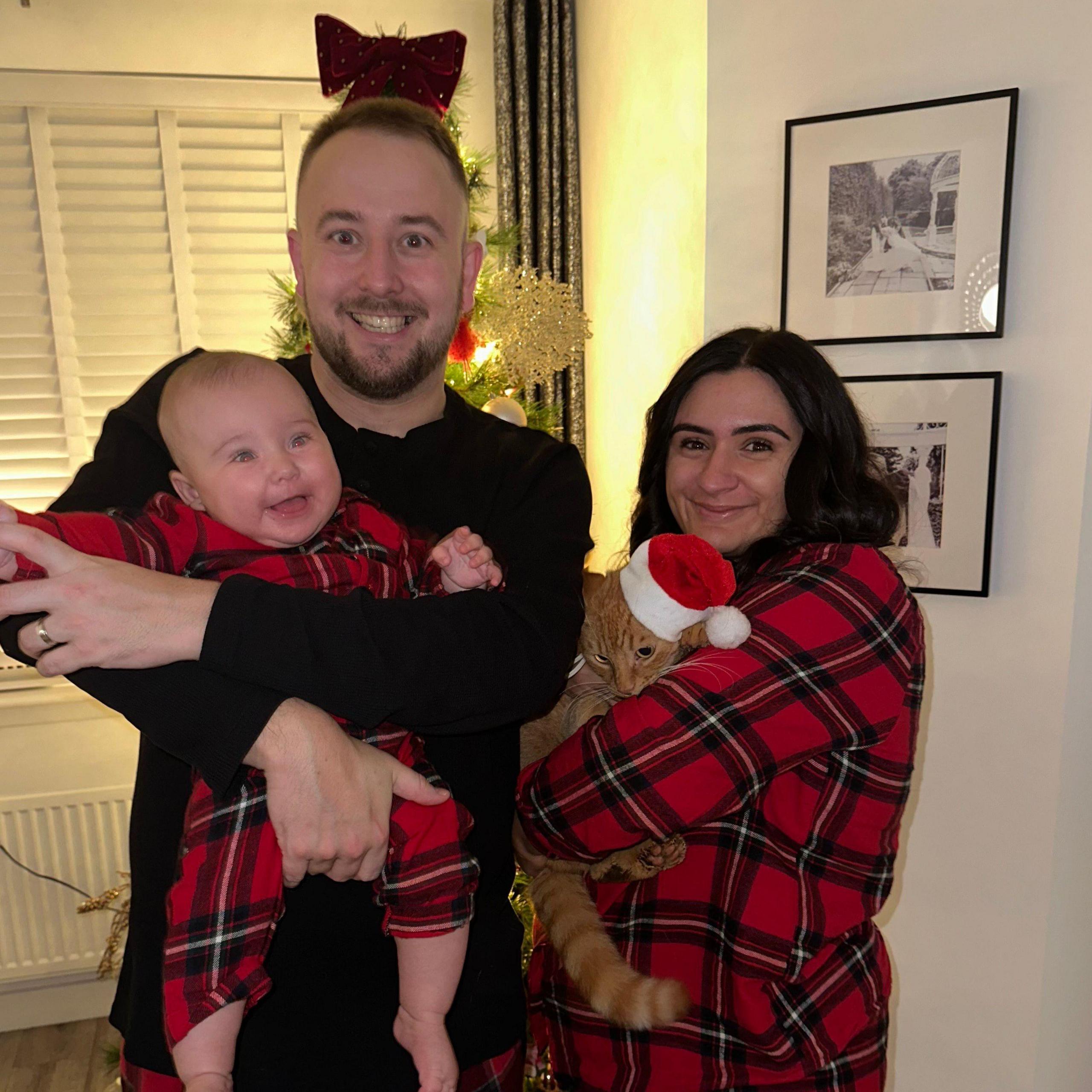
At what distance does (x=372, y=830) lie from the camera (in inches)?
39.1

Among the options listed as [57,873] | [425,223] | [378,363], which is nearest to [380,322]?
[378,363]

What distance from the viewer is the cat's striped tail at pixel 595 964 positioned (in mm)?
1192

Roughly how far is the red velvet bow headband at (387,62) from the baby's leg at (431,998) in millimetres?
1882

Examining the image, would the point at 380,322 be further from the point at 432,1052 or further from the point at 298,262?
the point at 432,1052

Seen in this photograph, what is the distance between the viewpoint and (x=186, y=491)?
1160mm

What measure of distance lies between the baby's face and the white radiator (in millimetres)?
2359

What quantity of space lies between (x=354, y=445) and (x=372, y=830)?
59 cm

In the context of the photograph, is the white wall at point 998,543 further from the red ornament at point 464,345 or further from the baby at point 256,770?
the baby at point 256,770

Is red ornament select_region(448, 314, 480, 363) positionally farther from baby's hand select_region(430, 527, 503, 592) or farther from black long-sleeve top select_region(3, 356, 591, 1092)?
baby's hand select_region(430, 527, 503, 592)

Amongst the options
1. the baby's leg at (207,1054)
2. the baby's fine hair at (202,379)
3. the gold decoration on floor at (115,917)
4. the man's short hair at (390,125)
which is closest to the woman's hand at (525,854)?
the baby's leg at (207,1054)

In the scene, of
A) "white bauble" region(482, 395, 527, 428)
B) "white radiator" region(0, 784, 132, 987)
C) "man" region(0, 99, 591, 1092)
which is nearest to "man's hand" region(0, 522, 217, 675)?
"man" region(0, 99, 591, 1092)

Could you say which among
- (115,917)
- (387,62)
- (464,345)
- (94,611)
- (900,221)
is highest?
(387,62)

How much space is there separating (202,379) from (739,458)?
0.82 metres

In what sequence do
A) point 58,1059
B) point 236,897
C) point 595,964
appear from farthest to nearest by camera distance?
point 58,1059 → point 595,964 → point 236,897
